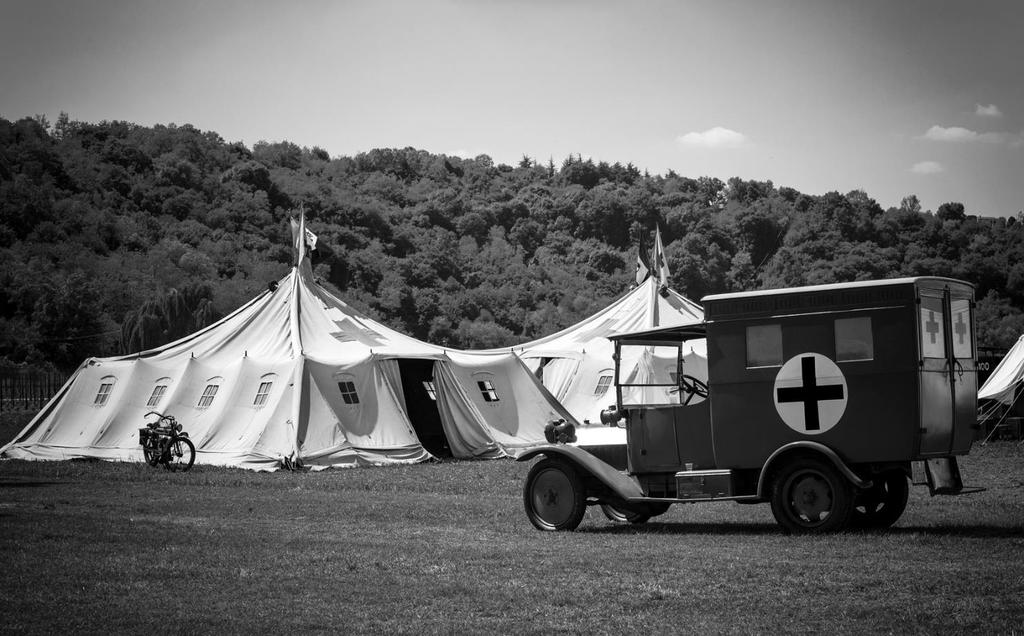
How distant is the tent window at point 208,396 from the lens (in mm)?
26875

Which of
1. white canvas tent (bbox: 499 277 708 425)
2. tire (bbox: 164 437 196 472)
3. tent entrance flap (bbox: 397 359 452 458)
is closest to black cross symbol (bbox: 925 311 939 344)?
tire (bbox: 164 437 196 472)

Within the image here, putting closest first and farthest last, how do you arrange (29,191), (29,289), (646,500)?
(646,500), (29,289), (29,191)

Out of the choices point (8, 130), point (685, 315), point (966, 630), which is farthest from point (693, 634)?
point (8, 130)

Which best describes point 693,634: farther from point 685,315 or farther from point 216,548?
point 685,315

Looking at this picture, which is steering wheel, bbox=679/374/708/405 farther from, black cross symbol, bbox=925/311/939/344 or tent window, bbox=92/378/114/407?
tent window, bbox=92/378/114/407

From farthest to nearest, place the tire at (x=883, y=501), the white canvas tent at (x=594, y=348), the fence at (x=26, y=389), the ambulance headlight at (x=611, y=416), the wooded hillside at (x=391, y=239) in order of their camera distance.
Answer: the wooded hillside at (x=391, y=239), the fence at (x=26, y=389), the white canvas tent at (x=594, y=348), the ambulance headlight at (x=611, y=416), the tire at (x=883, y=501)

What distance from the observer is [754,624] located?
26.3ft

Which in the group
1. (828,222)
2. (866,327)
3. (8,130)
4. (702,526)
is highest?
(8,130)

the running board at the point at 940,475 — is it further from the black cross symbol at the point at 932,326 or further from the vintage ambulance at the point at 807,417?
the black cross symbol at the point at 932,326

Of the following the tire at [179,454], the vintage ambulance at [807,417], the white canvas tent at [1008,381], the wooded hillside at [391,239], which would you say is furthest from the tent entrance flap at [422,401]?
the wooded hillside at [391,239]

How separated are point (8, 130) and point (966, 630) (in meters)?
76.1

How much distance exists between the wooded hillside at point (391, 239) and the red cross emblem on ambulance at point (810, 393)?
39.2 metres

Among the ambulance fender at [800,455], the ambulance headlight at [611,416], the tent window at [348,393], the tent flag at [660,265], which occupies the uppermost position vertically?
the tent flag at [660,265]

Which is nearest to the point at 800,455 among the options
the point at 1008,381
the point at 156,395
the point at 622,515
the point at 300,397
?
the point at 622,515
